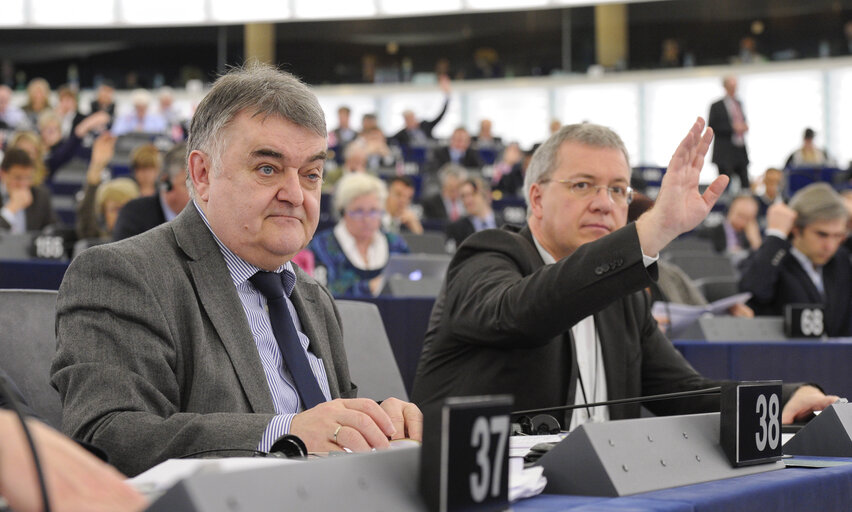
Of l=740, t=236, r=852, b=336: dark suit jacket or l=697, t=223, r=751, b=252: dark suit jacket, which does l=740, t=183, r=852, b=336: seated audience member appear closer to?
l=740, t=236, r=852, b=336: dark suit jacket

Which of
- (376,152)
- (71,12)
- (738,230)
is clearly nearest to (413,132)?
(376,152)

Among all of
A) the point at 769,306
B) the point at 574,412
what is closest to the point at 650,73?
the point at 769,306

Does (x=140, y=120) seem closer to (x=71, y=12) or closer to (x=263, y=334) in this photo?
(x=71, y=12)

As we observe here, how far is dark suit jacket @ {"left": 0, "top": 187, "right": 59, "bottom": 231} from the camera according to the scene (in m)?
7.34

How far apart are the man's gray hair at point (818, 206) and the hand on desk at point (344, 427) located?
3788 millimetres

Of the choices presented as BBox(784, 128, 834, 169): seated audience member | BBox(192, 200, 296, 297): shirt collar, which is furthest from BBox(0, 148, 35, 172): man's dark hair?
BBox(784, 128, 834, 169): seated audience member

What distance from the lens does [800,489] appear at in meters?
1.35

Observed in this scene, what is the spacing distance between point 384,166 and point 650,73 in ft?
25.7

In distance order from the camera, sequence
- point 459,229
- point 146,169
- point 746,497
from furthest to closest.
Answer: point 459,229, point 146,169, point 746,497

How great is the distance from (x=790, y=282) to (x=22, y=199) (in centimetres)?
491

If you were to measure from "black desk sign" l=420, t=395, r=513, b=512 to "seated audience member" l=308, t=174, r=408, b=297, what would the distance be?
4602 mm

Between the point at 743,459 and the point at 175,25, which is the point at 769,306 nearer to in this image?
the point at 743,459

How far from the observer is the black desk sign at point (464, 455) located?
3.06 ft

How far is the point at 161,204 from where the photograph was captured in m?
4.57
